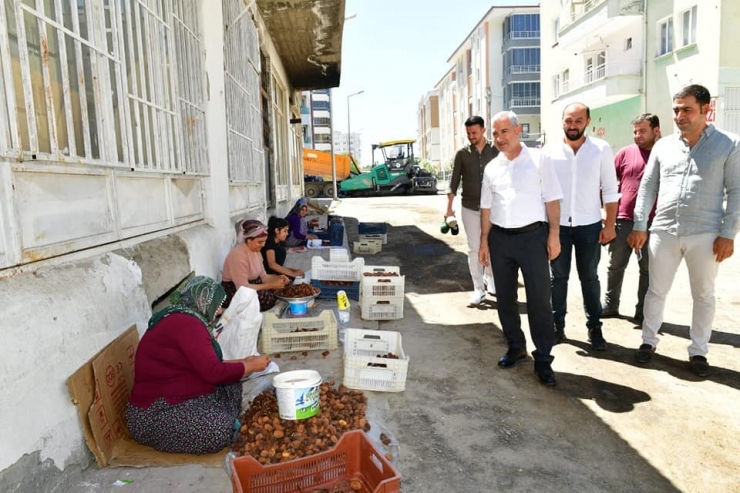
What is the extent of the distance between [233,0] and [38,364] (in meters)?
→ 6.02

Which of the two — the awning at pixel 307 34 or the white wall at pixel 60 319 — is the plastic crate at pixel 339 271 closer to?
the white wall at pixel 60 319

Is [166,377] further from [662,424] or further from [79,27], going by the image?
[662,424]

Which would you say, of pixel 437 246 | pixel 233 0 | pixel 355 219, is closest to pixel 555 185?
pixel 233 0

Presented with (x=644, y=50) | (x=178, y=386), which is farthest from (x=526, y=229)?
(x=644, y=50)

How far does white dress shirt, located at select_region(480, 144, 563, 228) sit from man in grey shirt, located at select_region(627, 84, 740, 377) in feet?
3.03

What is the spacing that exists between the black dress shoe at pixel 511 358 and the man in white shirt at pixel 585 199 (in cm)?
72

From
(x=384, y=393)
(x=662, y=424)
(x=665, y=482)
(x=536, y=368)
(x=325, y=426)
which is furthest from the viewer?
(x=536, y=368)

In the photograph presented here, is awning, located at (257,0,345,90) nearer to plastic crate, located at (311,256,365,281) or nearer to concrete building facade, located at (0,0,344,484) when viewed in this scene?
concrete building facade, located at (0,0,344,484)

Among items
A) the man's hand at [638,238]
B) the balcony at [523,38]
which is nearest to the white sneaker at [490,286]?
the man's hand at [638,238]

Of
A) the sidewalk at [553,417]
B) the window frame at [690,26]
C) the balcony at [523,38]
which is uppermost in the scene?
the balcony at [523,38]

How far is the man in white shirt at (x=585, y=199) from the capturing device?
13.5 feet

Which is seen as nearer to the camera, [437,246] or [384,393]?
[384,393]

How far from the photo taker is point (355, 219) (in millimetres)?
16109

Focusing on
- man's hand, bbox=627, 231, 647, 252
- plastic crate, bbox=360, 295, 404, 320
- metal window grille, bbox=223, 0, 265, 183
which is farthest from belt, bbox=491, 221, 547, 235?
metal window grille, bbox=223, 0, 265, 183
